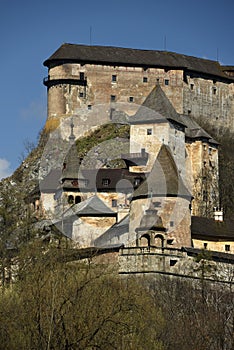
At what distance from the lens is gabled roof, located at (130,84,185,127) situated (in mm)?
70938

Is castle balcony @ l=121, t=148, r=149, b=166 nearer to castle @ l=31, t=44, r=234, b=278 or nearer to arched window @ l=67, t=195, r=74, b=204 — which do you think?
castle @ l=31, t=44, r=234, b=278

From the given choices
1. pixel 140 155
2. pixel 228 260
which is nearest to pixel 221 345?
pixel 228 260

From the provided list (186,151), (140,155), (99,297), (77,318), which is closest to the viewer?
(77,318)

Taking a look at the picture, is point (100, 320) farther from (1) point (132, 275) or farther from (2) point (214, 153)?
(2) point (214, 153)

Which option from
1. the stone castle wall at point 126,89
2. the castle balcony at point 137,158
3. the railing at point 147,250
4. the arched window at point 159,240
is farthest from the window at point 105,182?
the railing at point 147,250

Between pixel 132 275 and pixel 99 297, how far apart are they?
13518 mm

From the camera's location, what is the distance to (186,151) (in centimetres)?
7456

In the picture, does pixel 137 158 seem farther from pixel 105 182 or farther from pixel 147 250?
pixel 147 250

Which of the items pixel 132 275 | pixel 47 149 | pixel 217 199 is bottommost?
pixel 132 275

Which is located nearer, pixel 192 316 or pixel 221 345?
pixel 221 345

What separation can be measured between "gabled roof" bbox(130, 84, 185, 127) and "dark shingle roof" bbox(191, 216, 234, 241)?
14.6m

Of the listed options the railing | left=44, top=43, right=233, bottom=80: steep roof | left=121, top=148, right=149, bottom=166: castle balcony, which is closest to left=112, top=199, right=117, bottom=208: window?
left=121, top=148, right=149, bottom=166: castle balcony

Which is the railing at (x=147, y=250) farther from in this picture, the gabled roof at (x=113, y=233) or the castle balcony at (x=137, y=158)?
the castle balcony at (x=137, y=158)

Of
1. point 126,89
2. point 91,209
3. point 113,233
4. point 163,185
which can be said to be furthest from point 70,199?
point 126,89
